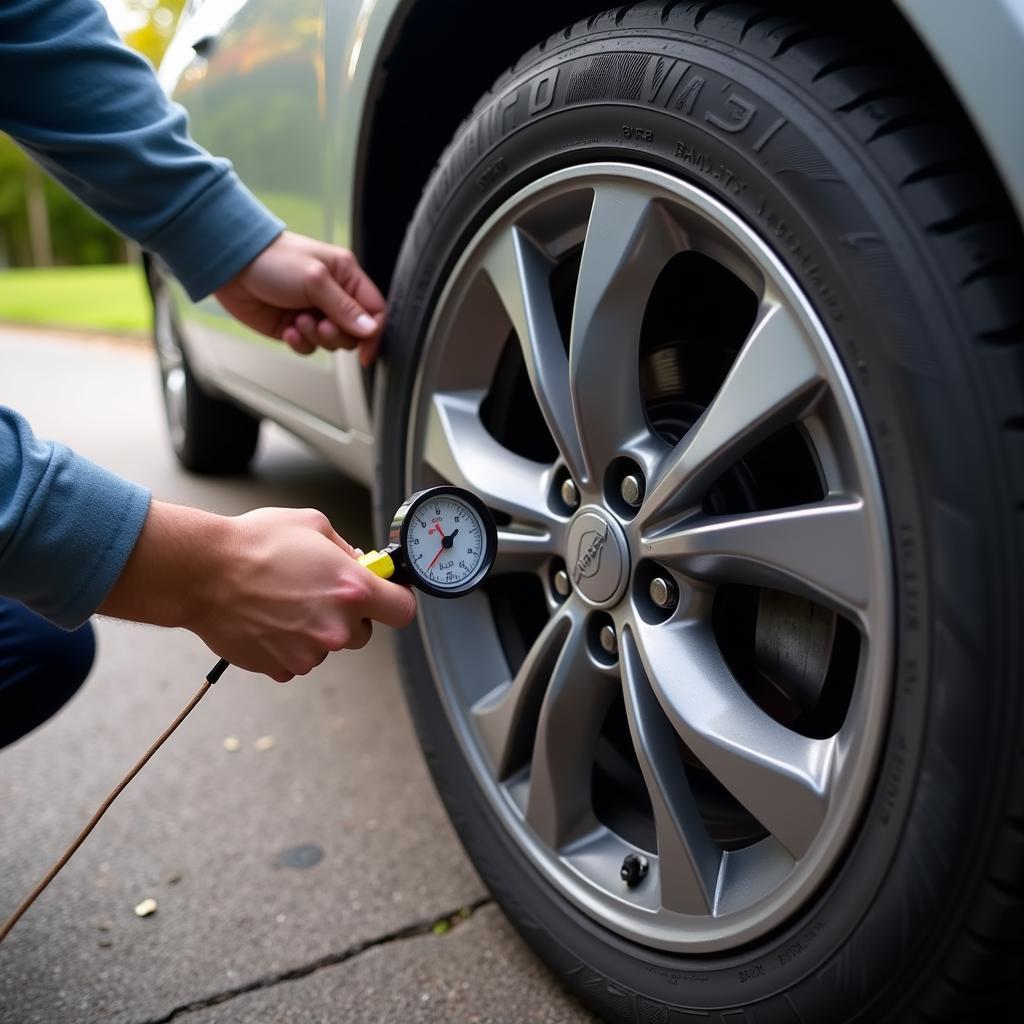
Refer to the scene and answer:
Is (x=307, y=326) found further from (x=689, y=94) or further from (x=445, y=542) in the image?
(x=689, y=94)

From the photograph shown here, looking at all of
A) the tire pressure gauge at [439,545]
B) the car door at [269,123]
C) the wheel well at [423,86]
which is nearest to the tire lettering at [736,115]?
the wheel well at [423,86]

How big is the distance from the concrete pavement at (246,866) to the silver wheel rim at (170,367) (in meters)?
1.45

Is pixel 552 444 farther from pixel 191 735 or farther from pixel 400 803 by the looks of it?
pixel 191 735

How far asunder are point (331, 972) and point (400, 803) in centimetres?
43

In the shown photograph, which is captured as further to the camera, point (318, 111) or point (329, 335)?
point (318, 111)

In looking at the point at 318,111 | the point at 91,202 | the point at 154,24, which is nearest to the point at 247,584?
the point at 91,202

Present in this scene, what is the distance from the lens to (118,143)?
1.42 metres

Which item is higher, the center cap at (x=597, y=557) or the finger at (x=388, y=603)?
the center cap at (x=597, y=557)

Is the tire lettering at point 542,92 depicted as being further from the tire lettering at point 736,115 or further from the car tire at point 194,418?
the car tire at point 194,418

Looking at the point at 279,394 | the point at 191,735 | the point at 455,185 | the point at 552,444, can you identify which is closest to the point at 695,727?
the point at 552,444

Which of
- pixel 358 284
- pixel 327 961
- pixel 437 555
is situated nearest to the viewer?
pixel 437 555

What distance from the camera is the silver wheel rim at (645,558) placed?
3.00 ft

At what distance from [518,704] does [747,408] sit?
1.77 ft

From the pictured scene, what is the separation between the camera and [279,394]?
2.29 meters
